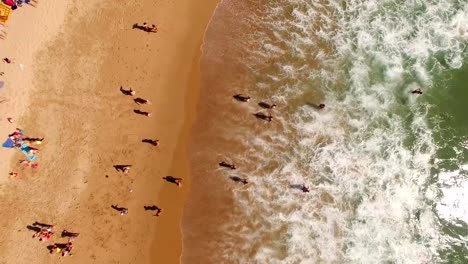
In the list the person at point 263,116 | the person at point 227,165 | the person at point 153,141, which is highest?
the person at point 263,116

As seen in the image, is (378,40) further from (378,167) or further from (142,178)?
(142,178)

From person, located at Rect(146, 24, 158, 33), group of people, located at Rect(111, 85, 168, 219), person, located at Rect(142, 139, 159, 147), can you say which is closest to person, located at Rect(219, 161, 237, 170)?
group of people, located at Rect(111, 85, 168, 219)

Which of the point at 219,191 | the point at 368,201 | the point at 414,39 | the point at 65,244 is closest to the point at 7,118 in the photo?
the point at 65,244

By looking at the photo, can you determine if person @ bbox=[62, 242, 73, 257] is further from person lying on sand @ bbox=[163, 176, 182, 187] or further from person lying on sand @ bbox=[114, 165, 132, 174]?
person lying on sand @ bbox=[163, 176, 182, 187]

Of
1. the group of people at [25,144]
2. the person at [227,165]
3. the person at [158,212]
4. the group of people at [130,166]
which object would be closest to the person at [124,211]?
the group of people at [130,166]

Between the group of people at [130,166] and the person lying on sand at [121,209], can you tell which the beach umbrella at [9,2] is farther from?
the person lying on sand at [121,209]

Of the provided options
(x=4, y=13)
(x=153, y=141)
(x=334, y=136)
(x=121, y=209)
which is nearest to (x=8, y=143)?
(x=121, y=209)

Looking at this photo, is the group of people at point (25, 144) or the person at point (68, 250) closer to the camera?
the person at point (68, 250)
